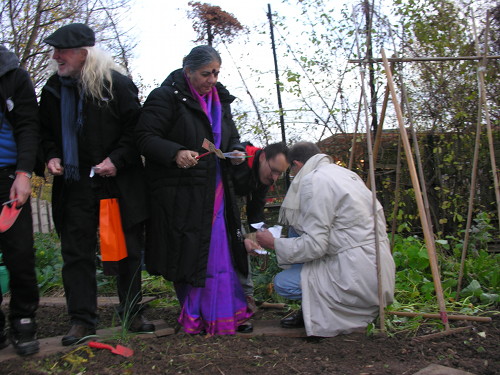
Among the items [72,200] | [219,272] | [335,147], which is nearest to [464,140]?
[335,147]

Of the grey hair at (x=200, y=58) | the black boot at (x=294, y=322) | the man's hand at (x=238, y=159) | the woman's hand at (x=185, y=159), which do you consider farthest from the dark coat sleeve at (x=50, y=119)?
the black boot at (x=294, y=322)

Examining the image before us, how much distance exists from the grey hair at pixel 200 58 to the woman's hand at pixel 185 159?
1.70ft

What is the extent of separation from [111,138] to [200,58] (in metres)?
0.69

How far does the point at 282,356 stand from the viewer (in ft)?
8.47

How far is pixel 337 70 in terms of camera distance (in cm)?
538

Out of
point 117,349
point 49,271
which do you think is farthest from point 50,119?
point 49,271

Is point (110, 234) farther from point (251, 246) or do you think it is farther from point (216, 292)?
point (251, 246)

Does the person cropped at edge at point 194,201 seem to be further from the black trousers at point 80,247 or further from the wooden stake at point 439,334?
the wooden stake at point 439,334

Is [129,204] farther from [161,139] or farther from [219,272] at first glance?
[219,272]

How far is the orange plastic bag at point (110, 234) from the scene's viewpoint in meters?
2.77

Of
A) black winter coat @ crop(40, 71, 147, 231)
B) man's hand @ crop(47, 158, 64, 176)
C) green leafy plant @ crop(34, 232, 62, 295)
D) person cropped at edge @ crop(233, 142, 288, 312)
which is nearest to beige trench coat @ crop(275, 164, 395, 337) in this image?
person cropped at edge @ crop(233, 142, 288, 312)

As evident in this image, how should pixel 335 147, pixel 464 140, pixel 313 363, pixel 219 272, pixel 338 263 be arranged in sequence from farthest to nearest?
pixel 335 147, pixel 464 140, pixel 219 272, pixel 338 263, pixel 313 363

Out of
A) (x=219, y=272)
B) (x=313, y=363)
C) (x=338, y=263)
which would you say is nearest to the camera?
(x=313, y=363)

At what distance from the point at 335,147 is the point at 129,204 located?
325 centimetres
